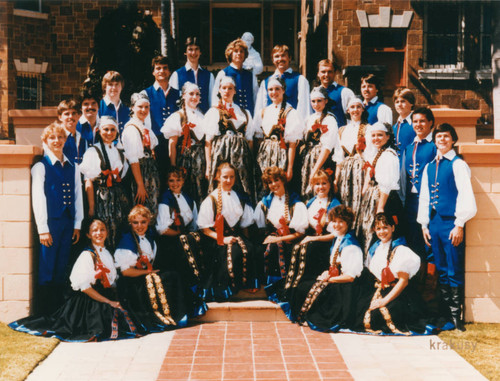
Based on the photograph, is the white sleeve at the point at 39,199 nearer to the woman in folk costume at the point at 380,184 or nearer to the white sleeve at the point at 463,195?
the woman in folk costume at the point at 380,184

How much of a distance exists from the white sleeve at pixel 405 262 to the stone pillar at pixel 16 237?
11.1 ft

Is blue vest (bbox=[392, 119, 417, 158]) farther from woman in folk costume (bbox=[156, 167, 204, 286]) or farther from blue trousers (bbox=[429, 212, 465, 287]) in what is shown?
woman in folk costume (bbox=[156, 167, 204, 286])

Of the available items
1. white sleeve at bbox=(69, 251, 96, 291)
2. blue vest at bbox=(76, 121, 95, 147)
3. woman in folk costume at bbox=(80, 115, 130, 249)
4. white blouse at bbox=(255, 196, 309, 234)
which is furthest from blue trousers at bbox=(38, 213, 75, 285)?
white blouse at bbox=(255, 196, 309, 234)

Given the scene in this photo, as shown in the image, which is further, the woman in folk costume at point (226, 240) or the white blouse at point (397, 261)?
the woman in folk costume at point (226, 240)

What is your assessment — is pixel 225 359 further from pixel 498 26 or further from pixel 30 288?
pixel 498 26

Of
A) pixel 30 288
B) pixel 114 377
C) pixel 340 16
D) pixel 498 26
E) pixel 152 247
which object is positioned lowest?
pixel 114 377

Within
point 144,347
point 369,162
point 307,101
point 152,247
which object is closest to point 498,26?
point 307,101

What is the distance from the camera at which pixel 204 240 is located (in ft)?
20.9

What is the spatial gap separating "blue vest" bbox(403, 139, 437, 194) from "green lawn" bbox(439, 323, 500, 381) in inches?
56.4

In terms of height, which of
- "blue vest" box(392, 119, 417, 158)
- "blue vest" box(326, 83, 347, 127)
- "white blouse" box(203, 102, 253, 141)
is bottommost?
"blue vest" box(392, 119, 417, 158)

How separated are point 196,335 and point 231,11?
12.4 meters

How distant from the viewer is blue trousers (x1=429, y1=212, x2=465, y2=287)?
5.89 metres

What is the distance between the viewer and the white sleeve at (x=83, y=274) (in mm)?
5570

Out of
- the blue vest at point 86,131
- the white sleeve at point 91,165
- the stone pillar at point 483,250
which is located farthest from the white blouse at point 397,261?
the blue vest at point 86,131
